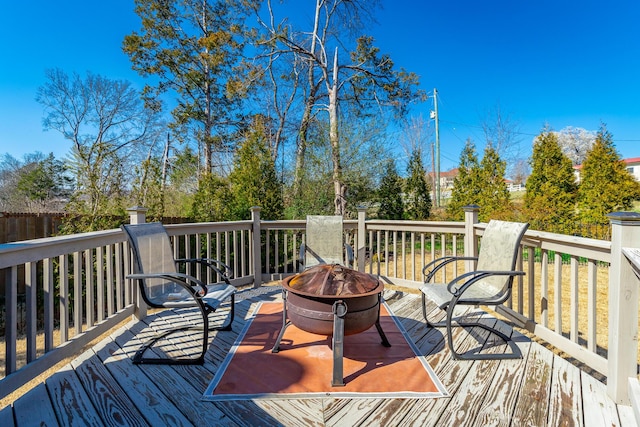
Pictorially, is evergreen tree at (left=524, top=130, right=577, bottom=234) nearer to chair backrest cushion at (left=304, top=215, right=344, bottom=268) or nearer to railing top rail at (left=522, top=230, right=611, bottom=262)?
railing top rail at (left=522, top=230, right=611, bottom=262)

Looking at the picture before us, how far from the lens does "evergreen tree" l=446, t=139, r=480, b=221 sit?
28.9 ft

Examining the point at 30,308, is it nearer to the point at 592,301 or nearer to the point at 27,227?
the point at 592,301

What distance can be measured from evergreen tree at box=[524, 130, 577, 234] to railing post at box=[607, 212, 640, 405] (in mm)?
6883

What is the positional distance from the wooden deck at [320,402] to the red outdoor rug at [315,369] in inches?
2.7

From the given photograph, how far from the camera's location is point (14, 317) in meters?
1.76

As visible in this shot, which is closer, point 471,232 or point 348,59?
point 471,232

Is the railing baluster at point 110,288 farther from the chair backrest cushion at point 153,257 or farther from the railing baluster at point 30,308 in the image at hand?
the railing baluster at point 30,308

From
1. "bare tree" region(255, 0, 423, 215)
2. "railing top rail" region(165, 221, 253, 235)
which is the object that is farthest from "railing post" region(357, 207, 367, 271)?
"bare tree" region(255, 0, 423, 215)

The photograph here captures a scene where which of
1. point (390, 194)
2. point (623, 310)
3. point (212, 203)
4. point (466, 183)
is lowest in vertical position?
point (623, 310)

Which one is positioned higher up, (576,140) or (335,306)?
(576,140)

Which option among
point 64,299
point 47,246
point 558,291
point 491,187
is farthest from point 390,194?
point 47,246

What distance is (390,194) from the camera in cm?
803

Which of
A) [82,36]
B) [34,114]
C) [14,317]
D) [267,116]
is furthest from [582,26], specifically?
[34,114]

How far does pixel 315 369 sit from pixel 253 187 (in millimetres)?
4519
